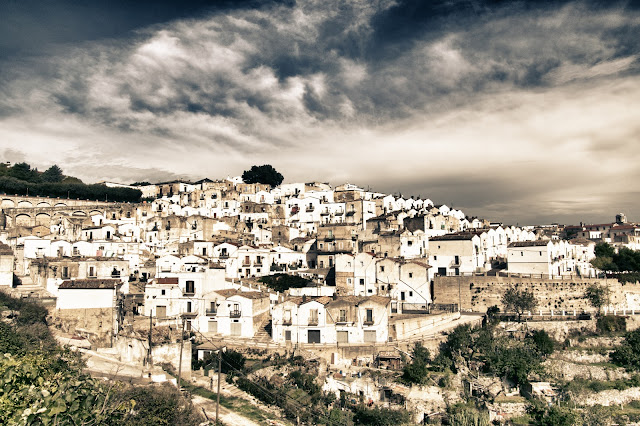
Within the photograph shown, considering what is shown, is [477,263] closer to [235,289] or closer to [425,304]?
[425,304]

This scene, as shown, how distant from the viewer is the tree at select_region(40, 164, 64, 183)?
296ft

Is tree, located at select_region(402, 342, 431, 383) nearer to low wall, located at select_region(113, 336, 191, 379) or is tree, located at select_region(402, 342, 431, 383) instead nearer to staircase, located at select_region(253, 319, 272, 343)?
staircase, located at select_region(253, 319, 272, 343)

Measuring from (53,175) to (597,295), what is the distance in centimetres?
9248

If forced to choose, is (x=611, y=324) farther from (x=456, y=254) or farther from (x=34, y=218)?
(x=34, y=218)

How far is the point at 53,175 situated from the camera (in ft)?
303

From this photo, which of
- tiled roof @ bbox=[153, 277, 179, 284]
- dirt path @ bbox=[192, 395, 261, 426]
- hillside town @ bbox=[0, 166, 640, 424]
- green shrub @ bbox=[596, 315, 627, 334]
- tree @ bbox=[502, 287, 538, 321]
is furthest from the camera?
tree @ bbox=[502, 287, 538, 321]

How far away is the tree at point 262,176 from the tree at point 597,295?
57.1 m

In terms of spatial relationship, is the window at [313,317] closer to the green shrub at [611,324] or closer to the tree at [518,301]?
the tree at [518,301]

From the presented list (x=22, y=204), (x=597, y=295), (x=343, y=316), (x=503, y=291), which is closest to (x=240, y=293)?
(x=343, y=316)

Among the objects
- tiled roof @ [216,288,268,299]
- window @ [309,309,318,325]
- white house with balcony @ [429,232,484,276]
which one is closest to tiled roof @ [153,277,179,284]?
tiled roof @ [216,288,268,299]

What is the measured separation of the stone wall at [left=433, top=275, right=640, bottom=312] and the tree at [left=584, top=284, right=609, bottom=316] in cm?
31

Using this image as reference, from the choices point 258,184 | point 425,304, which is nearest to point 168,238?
point 258,184

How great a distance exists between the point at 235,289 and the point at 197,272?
3301mm

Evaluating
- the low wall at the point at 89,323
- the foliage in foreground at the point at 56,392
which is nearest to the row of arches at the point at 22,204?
the foliage in foreground at the point at 56,392
